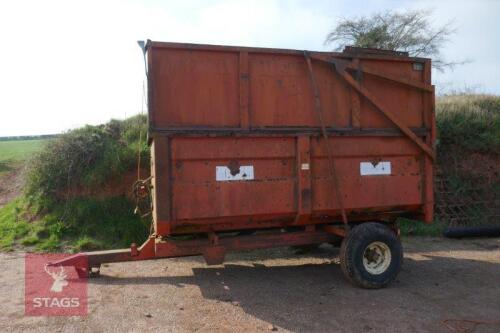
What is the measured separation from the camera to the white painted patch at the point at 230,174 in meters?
5.68

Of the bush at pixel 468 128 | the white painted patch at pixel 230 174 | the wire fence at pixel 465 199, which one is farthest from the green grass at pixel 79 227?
the bush at pixel 468 128

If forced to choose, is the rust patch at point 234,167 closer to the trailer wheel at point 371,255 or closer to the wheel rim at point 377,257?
the trailer wheel at point 371,255

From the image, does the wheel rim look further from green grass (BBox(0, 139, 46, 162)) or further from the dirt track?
green grass (BBox(0, 139, 46, 162))

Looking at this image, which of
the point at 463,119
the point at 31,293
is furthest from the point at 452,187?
the point at 31,293

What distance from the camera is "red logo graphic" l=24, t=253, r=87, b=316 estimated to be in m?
5.32

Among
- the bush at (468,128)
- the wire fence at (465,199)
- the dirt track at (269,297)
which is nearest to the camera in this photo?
the dirt track at (269,297)

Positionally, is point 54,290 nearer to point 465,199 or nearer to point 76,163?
point 76,163

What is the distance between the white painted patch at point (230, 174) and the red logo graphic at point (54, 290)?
2165 mm

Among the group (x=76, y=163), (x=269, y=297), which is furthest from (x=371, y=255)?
(x=76, y=163)

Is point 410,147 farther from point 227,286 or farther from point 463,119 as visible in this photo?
point 463,119

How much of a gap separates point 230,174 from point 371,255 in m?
2.27

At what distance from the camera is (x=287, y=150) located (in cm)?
593

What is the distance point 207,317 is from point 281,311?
0.84 m

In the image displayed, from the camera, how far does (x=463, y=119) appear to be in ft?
41.2
